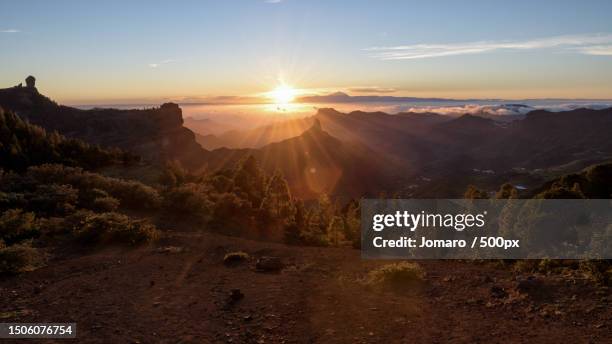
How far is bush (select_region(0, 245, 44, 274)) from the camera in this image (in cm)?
1177

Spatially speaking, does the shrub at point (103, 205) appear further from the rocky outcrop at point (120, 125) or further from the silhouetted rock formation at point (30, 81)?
the silhouetted rock formation at point (30, 81)

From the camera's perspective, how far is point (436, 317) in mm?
9430

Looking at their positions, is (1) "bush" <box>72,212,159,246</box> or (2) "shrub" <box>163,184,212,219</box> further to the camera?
(2) "shrub" <box>163,184,212,219</box>

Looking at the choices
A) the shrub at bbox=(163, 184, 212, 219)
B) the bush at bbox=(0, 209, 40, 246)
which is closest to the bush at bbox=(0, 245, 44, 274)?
the bush at bbox=(0, 209, 40, 246)

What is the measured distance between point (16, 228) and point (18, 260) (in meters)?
3.62

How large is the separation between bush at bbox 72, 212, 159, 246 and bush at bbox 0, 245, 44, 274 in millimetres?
2534

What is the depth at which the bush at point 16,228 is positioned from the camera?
48.6 ft

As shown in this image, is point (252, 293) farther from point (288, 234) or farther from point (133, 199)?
point (133, 199)

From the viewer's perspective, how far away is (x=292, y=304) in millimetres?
10141

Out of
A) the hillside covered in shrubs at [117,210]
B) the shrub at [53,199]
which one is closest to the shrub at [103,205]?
the hillside covered in shrubs at [117,210]

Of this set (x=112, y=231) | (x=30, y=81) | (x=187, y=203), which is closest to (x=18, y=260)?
(x=112, y=231)

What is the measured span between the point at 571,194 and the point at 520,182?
517 ft

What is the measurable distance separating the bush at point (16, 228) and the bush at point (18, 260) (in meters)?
2.53

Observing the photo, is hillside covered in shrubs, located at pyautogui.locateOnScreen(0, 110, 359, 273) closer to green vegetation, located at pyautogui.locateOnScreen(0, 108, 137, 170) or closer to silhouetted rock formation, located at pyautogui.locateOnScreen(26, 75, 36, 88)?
green vegetation, located at pyautogui.locateOnScreen(0, 108, 137, 170)
